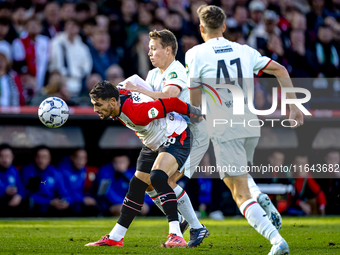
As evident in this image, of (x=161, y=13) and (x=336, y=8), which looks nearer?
(x=161, y=13)

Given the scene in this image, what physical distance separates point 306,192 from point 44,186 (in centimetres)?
501

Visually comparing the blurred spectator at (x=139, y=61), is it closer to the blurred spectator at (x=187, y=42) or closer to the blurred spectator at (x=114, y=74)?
the blurred spectator at (x=114, y=74)

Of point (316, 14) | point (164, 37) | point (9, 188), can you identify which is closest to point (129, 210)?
point (164, 37)

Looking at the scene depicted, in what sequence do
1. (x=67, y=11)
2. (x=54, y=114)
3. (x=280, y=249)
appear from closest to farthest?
(x=280, y=249), (x=54, y=114), (x=67, y=11)

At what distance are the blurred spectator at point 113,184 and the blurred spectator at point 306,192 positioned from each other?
294 cm

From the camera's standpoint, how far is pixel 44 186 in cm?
895

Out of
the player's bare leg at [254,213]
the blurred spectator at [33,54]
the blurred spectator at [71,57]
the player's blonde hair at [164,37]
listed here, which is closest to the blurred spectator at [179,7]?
the blurred spectator at [71,57]

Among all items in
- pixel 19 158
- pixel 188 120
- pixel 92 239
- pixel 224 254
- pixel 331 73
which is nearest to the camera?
pixel 224 254

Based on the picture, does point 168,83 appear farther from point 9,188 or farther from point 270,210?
point 9,188

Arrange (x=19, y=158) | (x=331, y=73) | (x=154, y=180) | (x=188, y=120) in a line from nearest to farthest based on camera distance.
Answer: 1. (x=154, y=180)
2. (x=188, y=120)
3. (x=19, y=158)
4. (x=331, y=73)

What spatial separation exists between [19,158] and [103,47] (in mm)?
3014

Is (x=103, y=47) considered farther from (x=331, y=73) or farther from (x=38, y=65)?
(x=331, y=73)

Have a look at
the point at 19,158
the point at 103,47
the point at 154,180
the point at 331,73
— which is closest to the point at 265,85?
the point at 331,73

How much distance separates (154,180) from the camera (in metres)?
4.82
